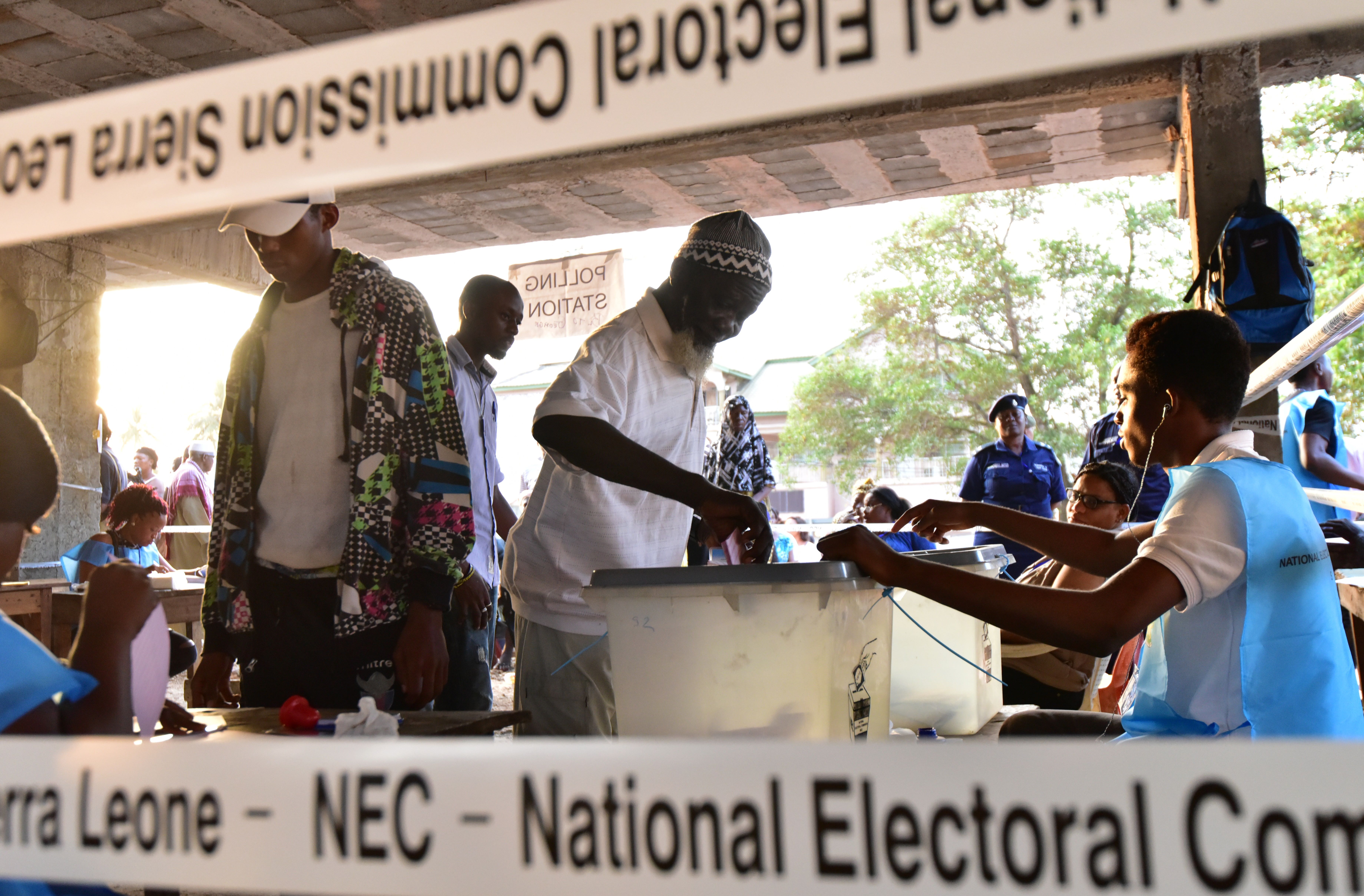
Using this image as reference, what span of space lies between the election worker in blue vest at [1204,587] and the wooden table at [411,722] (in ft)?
2.24

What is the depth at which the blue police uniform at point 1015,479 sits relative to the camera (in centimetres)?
659

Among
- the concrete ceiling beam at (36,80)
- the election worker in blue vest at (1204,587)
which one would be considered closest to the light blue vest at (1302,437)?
A: the election worker in blue vest at (1204,587)

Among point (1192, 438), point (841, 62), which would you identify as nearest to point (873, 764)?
point (841, 62)

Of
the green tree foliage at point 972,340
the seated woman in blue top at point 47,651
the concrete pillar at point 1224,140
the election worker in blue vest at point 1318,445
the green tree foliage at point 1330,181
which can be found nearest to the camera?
the seated woman in blue top at point 47,651

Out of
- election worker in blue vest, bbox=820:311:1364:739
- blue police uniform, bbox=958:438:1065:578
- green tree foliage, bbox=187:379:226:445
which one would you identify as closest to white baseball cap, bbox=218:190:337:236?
election worker in blue vest, bbox=820:311:1364:739

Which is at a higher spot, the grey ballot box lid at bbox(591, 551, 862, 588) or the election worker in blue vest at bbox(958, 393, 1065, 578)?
the election worker in blue vest at bbox(958, 393, 1065, 578)

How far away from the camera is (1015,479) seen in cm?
661

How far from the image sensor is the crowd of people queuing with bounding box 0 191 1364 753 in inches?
59.7

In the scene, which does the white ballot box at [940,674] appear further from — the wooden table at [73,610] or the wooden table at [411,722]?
the wooden table at [73,610]

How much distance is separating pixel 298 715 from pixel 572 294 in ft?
19.0

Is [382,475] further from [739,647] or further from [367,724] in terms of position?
[739,647]

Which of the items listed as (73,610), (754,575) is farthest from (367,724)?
(73,610)

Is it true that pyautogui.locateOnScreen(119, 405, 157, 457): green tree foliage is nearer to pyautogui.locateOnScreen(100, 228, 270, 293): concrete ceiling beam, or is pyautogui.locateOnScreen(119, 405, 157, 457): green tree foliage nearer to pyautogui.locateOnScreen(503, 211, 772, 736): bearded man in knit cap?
pyautogui.locateOnScreen(100, 228, 270, 293): concrete ceiling beam

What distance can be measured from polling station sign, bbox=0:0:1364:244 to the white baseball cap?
1.01 meters
